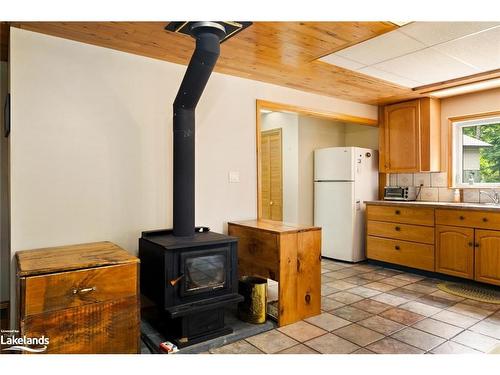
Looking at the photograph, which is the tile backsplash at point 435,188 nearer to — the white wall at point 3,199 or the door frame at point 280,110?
the door frame at point 280,110

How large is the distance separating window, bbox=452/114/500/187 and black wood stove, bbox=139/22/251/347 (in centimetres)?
348

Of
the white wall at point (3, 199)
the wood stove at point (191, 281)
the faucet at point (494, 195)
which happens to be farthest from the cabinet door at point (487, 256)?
the white wall at point (3, 199)

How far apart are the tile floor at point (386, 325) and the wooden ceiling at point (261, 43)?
7.45 ft

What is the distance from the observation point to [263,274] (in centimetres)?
291

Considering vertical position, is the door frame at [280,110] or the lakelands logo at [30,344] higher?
the door frame at [280,110]

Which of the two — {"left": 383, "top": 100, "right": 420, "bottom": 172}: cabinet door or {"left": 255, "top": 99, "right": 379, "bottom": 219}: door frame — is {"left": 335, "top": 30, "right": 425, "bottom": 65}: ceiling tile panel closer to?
{"left": 255, "top": 99, "right": 379, "bottom": 219}: door frame

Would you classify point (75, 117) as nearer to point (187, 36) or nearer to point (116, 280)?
point (187, 36)

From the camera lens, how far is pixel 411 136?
454cm

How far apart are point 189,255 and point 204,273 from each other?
193 mm

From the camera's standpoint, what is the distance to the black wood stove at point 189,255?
227 centimetres

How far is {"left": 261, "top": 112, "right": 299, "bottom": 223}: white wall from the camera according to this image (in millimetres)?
5188

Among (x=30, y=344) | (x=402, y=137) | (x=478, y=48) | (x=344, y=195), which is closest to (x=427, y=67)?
(x=478, y=48)

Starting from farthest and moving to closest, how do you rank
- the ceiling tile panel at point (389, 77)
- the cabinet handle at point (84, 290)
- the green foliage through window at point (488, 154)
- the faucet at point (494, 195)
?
the green foliage through window at point (488, 154) < the faucet at point (494, 195) < the ceiling tile panel at point (389, 77) < the cabinet handle at point (84, 290)
